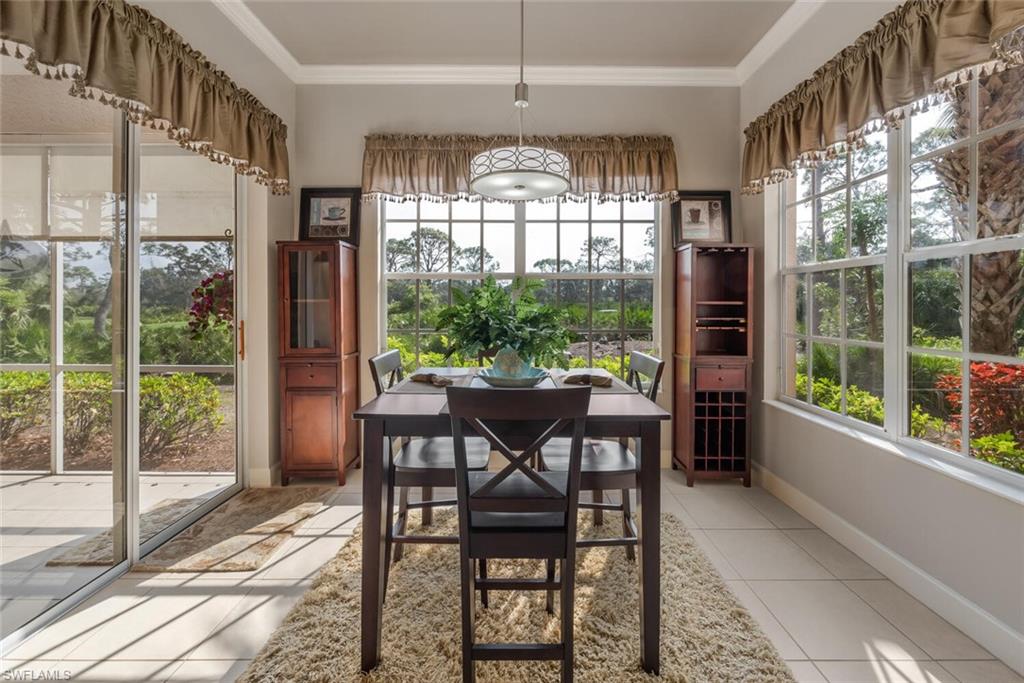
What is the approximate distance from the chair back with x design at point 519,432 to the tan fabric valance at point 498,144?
246 cm

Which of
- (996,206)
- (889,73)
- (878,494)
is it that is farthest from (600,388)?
(889,73)

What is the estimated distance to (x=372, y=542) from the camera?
167 centimetres

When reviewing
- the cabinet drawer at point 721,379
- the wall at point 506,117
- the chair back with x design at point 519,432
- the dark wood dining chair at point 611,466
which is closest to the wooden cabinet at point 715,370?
the cabinet drawer at point 721,379

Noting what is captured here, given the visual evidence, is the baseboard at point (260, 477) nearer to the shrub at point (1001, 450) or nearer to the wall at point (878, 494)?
the wall at point (878, 494)

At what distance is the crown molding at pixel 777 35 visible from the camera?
2.81m

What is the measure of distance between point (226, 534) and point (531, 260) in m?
2.67

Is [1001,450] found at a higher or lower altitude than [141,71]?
lower

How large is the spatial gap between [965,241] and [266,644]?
10.2ft

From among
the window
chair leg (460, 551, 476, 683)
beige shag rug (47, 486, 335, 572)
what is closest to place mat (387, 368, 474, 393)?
chair leg (460, 551, 476, 683)

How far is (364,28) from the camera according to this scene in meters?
3.09

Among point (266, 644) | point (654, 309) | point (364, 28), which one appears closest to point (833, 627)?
point (266, 644)

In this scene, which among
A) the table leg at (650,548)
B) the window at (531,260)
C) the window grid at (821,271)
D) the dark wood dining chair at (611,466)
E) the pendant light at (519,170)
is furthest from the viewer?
the window at (531,260)

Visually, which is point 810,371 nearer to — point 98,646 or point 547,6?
point 547,6

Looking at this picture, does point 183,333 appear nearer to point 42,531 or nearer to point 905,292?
point 42,531
